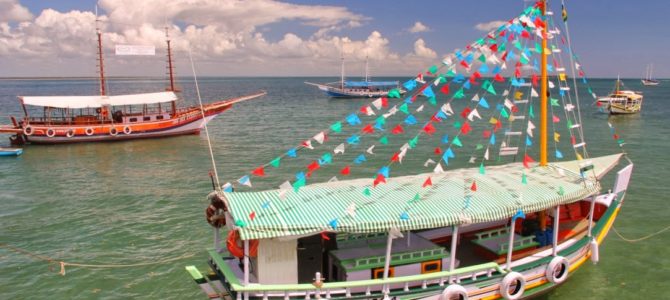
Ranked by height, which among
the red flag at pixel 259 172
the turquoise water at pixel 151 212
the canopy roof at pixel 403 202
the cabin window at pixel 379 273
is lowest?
the turquoise water at pixel 151 212

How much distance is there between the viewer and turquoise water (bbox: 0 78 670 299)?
1457 cm

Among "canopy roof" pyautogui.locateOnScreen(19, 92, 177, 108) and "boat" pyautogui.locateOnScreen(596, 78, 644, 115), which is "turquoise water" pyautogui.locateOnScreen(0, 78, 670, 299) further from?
"boat" pyautogui.locateOnScreen(596, 78, 644, 115)

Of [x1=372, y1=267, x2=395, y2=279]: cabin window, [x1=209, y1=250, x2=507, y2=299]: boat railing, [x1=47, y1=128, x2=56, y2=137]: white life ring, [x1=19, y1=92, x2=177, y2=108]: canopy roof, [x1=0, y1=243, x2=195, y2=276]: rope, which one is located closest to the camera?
[x1=209, y1=250, x2=507, y2=299]: boat railing

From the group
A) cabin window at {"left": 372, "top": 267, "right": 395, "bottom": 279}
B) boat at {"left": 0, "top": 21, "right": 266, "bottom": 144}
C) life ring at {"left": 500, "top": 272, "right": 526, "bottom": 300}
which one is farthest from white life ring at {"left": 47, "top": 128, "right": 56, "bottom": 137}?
life ring at {"left": 500, "top": 272, "right": 526, "bottom": 300}

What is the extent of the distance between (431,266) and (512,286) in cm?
194

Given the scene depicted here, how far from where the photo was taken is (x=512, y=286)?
11477mm

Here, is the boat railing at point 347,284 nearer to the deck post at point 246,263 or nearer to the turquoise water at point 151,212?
the deck post at point 246,263

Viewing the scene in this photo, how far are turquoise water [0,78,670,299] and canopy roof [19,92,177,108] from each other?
358 centimetres

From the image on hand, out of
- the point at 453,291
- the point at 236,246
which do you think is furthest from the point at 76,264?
the point at 453,291

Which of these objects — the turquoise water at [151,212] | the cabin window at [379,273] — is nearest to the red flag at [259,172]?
the cabin window at [379,273]

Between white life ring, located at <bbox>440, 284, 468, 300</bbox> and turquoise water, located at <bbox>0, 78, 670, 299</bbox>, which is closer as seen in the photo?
white life ring, located at <bbox>440, 284, 468, 300</bbox>

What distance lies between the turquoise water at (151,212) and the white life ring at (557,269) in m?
1.71

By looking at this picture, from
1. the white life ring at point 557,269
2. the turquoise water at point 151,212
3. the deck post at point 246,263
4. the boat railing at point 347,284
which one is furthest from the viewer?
the turquoise water at point 151,212

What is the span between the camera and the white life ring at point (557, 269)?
12.0m
